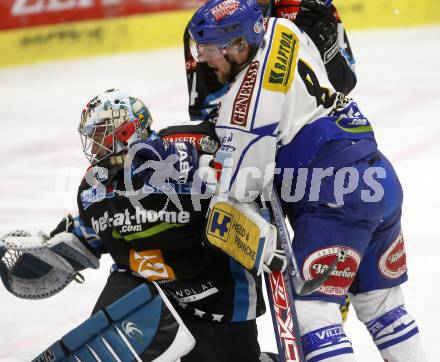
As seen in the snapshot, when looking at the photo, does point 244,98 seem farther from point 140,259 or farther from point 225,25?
point 140,259

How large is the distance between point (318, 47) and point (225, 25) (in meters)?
0.63

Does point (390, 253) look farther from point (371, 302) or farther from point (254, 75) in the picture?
point (254, 75)

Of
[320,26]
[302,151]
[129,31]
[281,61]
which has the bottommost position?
[129,31]

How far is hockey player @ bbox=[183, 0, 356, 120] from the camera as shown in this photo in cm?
328

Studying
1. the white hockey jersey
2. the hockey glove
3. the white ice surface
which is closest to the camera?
the white hockey jersey

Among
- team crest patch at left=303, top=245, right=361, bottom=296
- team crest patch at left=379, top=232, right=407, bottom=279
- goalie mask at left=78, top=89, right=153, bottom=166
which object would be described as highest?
goalie mask at left=78, top=89, right=153, bottom=166

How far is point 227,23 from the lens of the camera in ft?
8.87

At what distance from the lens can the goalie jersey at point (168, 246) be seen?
9.71 feet

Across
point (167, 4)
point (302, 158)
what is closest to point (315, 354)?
point (302, 158)

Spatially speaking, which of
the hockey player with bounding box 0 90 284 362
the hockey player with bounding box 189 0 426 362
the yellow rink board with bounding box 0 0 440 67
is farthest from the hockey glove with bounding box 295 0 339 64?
the yellow rink board with bounding box 0 0 440 67

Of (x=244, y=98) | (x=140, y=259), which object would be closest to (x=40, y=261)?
(x=140, y=259)

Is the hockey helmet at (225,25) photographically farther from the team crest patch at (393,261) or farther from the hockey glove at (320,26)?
the team crest patch at (393,261)

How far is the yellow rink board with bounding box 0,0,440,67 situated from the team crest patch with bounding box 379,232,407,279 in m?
5.18

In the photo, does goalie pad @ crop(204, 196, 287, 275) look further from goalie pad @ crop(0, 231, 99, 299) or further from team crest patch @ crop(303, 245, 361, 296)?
goalie pad @ crop(0, 231, 99, 299)
